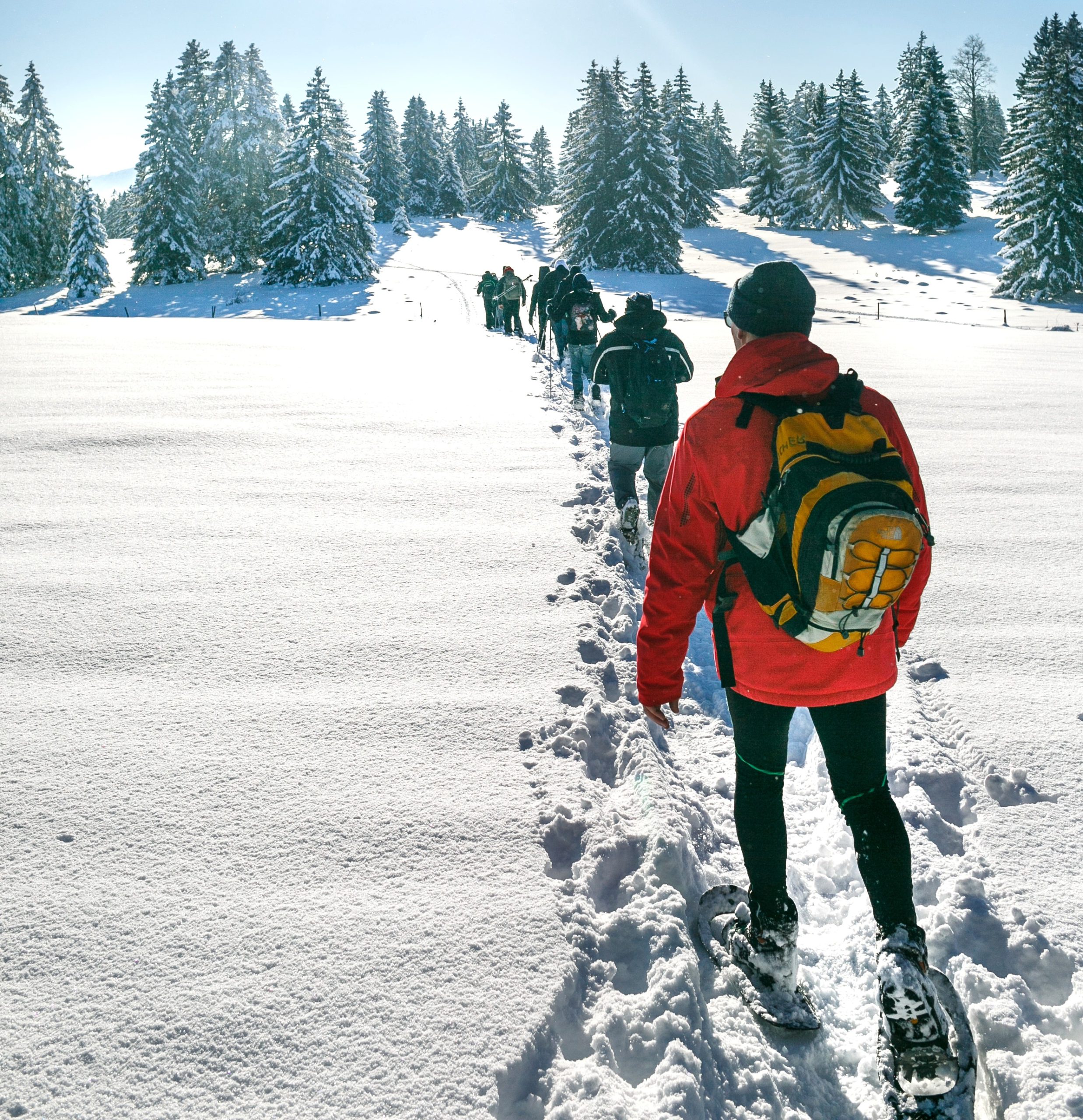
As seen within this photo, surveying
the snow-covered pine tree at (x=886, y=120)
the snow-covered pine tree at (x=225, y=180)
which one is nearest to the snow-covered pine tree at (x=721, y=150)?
the snow-covered pine tree at (x=886, y=120)

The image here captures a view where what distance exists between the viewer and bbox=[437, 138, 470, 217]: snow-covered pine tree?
6156cm

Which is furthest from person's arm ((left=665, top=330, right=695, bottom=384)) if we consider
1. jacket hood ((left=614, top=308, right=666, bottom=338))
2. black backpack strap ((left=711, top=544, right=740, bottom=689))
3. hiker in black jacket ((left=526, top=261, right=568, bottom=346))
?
hiker in black jacket ((left=526, top=261, right=568, bottom=346))

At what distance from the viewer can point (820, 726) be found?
196cm

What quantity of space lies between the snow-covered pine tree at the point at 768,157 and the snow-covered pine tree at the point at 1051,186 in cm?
1995

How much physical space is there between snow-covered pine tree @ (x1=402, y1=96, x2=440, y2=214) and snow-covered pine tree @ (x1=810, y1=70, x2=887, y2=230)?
31.4m

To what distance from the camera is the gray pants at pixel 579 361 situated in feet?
31.9

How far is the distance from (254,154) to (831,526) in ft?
148

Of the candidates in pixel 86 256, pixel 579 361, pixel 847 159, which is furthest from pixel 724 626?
pixel 847 159

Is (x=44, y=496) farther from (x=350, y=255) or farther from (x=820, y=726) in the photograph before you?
(x=350, y=255)

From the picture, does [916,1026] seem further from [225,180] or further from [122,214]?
[122,214]

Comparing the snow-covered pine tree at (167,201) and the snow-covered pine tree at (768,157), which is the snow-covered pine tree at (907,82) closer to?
the snow-covered pine tree at (768,157)

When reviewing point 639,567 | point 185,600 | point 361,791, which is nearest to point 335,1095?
point 361,791

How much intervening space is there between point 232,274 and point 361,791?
42172mm

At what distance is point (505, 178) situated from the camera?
190ft
